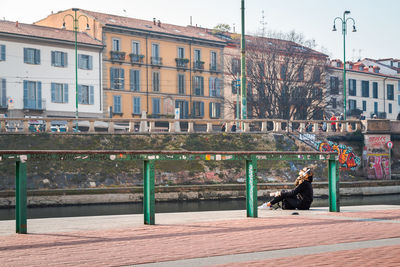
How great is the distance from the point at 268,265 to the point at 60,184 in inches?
1130

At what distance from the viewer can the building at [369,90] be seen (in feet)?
242

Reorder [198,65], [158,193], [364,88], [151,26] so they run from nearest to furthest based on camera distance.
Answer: [158,193], [151,26], [198,65], [364,88]

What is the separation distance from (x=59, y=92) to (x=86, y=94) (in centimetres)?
286

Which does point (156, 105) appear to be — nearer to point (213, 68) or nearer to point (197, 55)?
point (197, 55)

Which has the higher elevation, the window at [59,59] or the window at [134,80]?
the window at [59,59]

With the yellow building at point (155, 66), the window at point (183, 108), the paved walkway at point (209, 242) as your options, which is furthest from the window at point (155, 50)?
the paved walkway at point (209, 242)

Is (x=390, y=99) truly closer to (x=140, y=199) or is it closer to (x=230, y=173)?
(x=230, y=173)

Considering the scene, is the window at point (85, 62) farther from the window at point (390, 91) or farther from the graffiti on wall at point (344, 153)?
the window at point (390, 91)

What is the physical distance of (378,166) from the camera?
42.4 meters

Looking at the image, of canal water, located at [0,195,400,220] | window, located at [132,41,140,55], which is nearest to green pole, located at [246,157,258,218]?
canal water, located at [0,195,400,220]

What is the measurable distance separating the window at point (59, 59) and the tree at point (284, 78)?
54.5 feet

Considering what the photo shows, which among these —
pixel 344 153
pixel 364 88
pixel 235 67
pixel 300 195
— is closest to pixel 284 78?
pixel 235 67

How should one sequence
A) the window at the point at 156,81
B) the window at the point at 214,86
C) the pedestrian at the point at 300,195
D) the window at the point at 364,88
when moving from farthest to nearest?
the window at the point at 364,88, the window at the point at 214,86, the window at the point at 156,81, the pedestrian at the point at 300,195

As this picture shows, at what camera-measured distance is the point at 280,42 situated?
54594 millimetres
